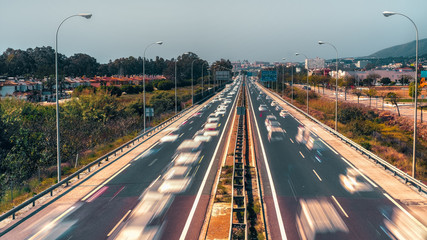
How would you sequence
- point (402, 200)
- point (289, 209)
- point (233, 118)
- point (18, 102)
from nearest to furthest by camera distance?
1. point (289, 209)
2. point (402, 200)
3. point (18, 102)
4. point (233, 118)

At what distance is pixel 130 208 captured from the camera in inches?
643

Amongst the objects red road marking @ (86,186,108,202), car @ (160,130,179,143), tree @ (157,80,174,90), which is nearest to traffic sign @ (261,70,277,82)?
tree @ (157,80,174,90)

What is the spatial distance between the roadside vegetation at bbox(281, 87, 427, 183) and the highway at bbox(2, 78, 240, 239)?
14.9 metres

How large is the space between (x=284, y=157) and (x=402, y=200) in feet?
33.3

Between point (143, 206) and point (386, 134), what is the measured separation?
37.7 metres

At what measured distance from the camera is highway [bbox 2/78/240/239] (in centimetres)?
1374

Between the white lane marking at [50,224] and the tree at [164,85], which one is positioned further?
the tree at [164,85]

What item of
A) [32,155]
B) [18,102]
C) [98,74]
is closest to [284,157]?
[32,155]

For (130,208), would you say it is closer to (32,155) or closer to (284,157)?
(284,157)

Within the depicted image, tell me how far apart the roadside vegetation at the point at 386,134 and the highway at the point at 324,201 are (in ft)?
19.4

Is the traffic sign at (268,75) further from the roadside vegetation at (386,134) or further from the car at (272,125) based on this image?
the car at (272,125)

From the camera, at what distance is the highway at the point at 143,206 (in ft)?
45.1

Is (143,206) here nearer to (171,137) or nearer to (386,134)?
(171,137)

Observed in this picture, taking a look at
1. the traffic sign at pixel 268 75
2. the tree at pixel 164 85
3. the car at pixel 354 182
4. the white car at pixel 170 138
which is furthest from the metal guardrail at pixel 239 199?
the tree at pixel 164 85
